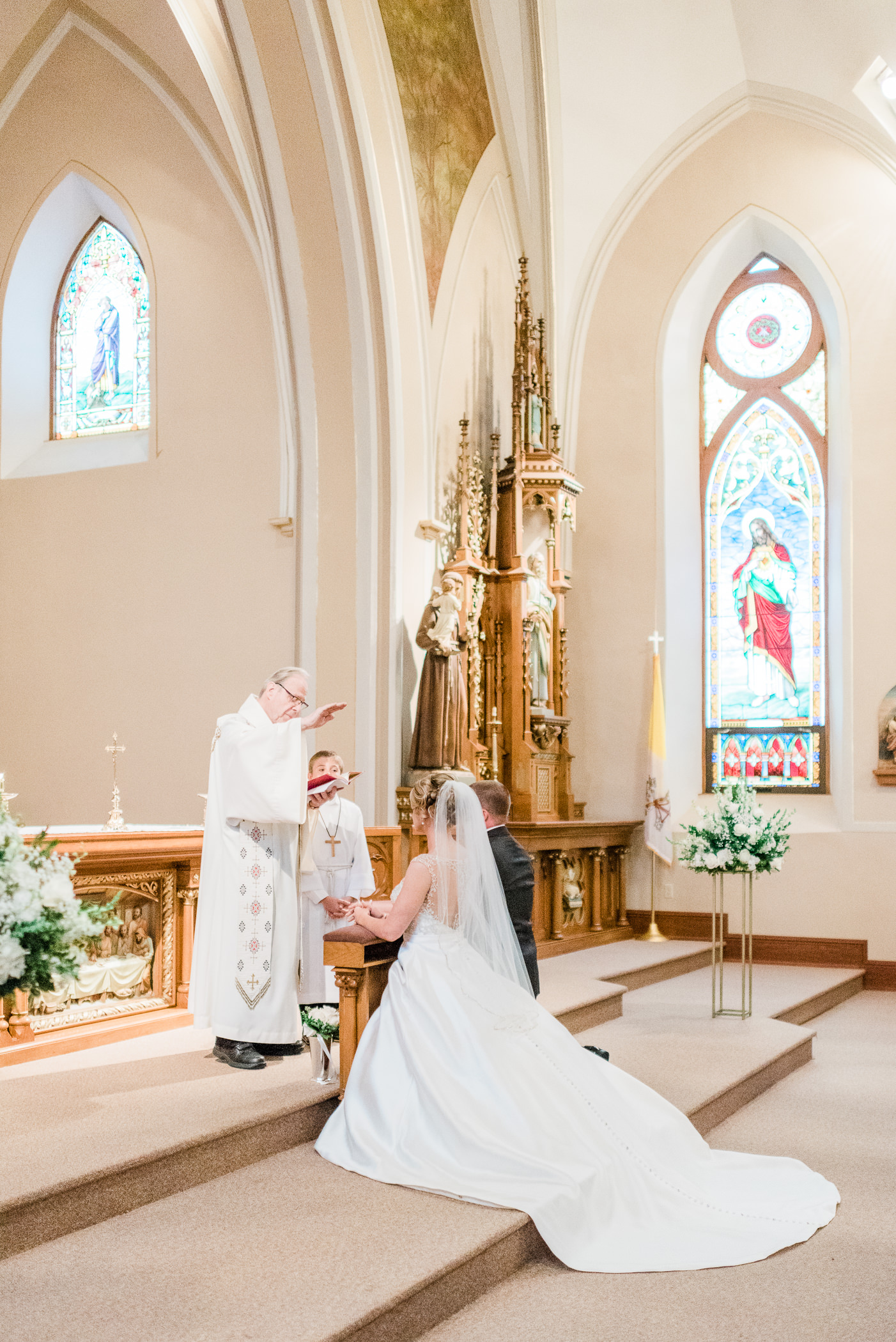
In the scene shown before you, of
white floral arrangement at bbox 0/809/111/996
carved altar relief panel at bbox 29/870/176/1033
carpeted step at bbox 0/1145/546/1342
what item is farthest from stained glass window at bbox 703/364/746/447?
white floral arrangement at bbox 0/809/111/996

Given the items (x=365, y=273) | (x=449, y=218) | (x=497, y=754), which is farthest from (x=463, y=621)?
(x=449, y=218)

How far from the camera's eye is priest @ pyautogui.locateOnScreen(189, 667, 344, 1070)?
17.1 feet

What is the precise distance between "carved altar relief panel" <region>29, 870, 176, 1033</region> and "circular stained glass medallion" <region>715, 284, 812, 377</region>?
8.06 meters

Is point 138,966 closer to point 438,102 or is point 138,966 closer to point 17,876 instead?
point 17,876

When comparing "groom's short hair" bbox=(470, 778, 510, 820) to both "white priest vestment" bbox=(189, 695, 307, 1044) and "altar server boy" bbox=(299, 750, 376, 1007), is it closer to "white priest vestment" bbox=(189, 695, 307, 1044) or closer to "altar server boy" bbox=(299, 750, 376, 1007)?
"white priest vestment" bbox=(189, 695, 307, 1044)

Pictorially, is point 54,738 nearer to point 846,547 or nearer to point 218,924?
point 218,924

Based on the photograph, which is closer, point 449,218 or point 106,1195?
point 106,1195

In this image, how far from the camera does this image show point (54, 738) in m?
11.1

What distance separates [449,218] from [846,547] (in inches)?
176

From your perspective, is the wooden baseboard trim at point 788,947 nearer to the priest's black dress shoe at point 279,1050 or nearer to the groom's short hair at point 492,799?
the priest's black dress shoe at point 279,1050

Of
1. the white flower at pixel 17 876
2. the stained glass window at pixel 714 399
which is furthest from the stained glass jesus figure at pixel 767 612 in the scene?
the white flower at pixel 17 876

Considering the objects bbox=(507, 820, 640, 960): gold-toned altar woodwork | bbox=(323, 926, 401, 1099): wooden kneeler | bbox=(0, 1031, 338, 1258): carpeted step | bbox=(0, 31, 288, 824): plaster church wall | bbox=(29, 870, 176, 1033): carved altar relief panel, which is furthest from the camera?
bbox=(0, 31, 288, 824): plaster church wall

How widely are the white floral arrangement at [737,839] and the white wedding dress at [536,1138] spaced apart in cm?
299

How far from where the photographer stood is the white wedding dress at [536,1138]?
3904mm
